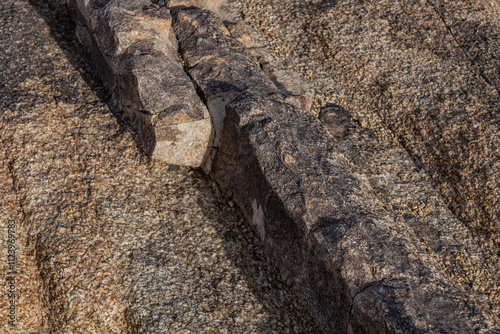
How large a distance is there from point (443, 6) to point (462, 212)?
3.17 meters

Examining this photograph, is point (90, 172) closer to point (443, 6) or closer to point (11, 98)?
point (11, 98)

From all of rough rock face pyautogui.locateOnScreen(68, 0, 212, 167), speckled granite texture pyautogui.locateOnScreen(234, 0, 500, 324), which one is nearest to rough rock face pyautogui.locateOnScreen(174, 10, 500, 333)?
rough rock face pyautogui.locateOnScreen(68, 0, 212, 167)

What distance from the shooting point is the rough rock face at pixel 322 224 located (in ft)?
11.7

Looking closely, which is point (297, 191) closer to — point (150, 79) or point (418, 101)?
point (150, 79)

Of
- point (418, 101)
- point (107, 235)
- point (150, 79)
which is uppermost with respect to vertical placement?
point (418, 101)

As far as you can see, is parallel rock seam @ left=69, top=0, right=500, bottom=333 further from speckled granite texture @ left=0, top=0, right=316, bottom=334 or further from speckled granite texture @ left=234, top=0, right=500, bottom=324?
speckled granite texture @ left=234, top=0, right=500, bottom=324

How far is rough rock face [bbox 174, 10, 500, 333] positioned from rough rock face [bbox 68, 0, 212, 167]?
0.84 ft

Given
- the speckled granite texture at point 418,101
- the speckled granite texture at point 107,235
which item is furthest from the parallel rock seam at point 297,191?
the speckled granite texture at point 418,101

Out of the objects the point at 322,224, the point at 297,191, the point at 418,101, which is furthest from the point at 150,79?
the point at 418,101

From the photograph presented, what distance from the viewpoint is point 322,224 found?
13.4 ft

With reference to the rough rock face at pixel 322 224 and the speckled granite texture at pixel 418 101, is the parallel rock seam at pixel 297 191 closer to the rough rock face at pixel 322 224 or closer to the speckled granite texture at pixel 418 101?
the rough rock face at pixel 322 224

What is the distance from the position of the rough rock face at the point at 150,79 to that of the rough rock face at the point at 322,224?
0.26 meters

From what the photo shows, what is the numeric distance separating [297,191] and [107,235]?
172 centimetres

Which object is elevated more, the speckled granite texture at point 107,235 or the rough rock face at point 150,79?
the rough rock face at point 150,79
